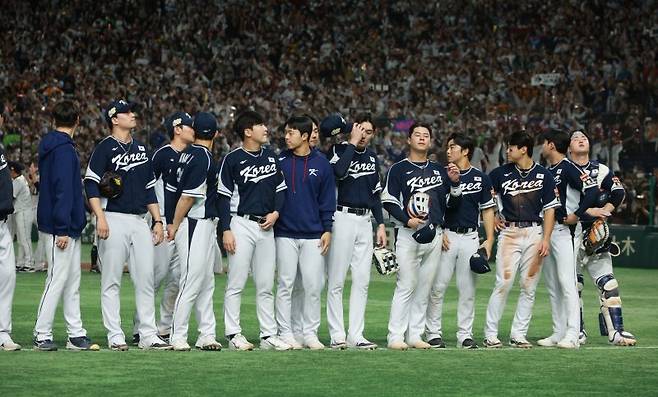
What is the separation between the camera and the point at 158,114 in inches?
1308

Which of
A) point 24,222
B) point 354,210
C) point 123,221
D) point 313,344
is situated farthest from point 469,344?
point 24,222

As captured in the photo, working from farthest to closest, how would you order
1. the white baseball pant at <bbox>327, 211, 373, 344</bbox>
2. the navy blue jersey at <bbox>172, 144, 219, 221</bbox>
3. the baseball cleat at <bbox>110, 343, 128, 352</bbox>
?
the white baseball pant at <bbox>327, 211, 373, 344</bbox>
the navy blue jersey at <bbox>172, 144, 219, 221</bbox>
the baseball cleat at <bbox>110, 343, 128, 352</bbox>

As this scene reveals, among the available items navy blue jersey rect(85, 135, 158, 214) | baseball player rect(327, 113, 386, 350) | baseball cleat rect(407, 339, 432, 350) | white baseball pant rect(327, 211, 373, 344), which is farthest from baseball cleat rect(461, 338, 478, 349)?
navy blue jersey rect(85, 135, 158, 214)

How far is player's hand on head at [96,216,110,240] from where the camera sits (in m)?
11.0

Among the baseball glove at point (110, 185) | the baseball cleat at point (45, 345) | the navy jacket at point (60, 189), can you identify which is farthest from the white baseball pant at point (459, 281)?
the baseball cleat at point (45, 345)

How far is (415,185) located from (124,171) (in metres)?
2.73

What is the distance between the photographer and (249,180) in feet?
37.4

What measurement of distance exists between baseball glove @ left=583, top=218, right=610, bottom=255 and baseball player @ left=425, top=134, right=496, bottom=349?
3.46 ft

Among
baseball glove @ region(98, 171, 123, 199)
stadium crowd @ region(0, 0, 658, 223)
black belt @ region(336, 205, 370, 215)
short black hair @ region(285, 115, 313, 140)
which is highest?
stadium crowd @ region(0, 0, 658, 223)

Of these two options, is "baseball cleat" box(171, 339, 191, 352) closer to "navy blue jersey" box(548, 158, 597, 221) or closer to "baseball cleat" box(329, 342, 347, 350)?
"baseball cleat" box(329, 342, 347, 350)

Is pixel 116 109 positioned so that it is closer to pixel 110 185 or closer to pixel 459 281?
pixel 110 185

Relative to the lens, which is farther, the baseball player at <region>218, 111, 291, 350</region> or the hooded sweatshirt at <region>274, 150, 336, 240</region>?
the hooded sweatshirt at <region>274, 150, 336, 240</region>

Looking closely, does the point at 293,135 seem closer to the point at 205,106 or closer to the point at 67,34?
the point at 205,106

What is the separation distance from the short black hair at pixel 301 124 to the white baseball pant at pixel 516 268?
87.5 inches
